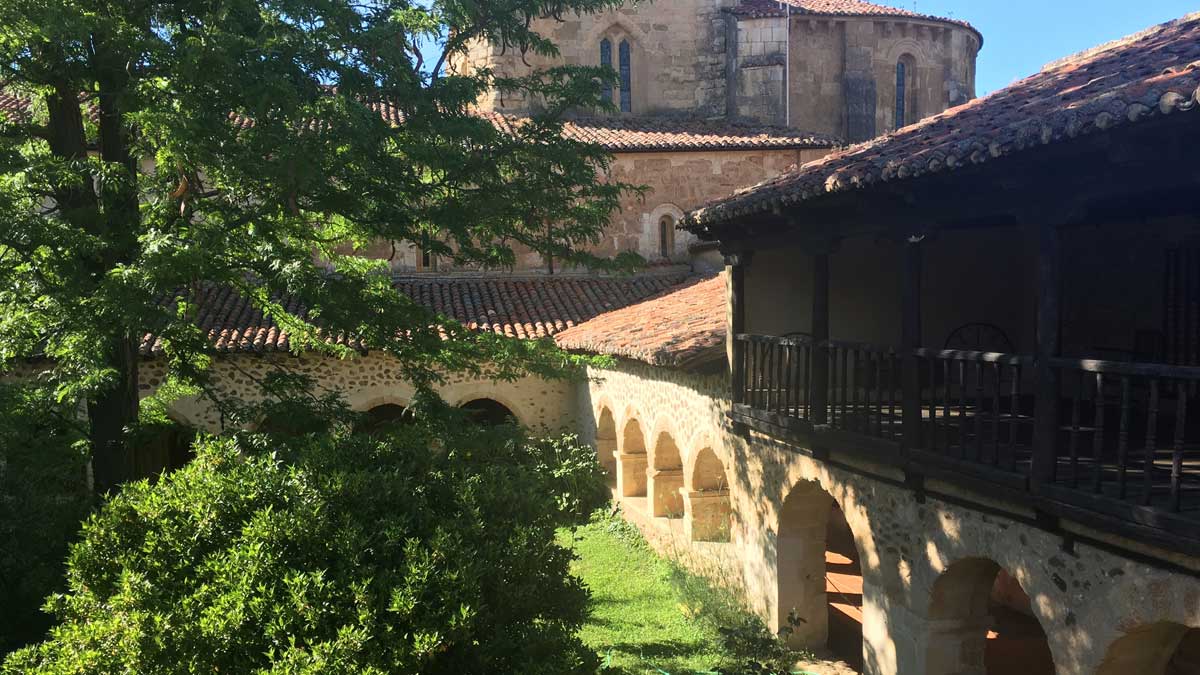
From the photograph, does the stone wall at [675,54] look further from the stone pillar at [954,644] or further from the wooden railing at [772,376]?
the stone pillar at [954,644]

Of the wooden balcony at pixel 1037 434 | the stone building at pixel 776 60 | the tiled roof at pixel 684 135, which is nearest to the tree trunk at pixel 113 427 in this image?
the wooden balcony at pixel 1037 434

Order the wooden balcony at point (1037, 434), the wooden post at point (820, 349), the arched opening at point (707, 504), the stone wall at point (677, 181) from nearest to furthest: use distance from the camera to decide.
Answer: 1. the wooden balcony at point (1037, 434)
2. the wooden post at point (820, 349)
3. the arched opening at point (707, 504)
4. the stone wall at point (677, 181)

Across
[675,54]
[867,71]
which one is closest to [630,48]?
[675,54]

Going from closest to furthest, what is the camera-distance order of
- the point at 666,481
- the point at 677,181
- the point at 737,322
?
the point at 737,322 → the point at 666,481 → the point at 677,181

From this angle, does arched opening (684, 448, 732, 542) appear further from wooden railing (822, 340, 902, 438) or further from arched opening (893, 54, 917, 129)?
arched opening (893, 54, 917, 129)

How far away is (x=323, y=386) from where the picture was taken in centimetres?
1752

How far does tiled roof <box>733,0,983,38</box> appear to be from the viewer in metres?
23.0

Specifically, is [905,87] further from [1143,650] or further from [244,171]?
[1143,650]

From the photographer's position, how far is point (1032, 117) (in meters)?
5.48

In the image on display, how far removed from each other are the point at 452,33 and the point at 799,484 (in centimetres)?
563

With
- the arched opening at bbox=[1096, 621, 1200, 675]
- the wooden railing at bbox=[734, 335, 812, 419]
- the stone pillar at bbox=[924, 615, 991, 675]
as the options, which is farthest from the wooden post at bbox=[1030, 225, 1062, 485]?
the wooden railing at bbox=[734, 335, 812, 419]

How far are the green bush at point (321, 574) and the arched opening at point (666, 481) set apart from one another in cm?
796

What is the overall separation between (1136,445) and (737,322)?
434 centimetres

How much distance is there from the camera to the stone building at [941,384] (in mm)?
5441
